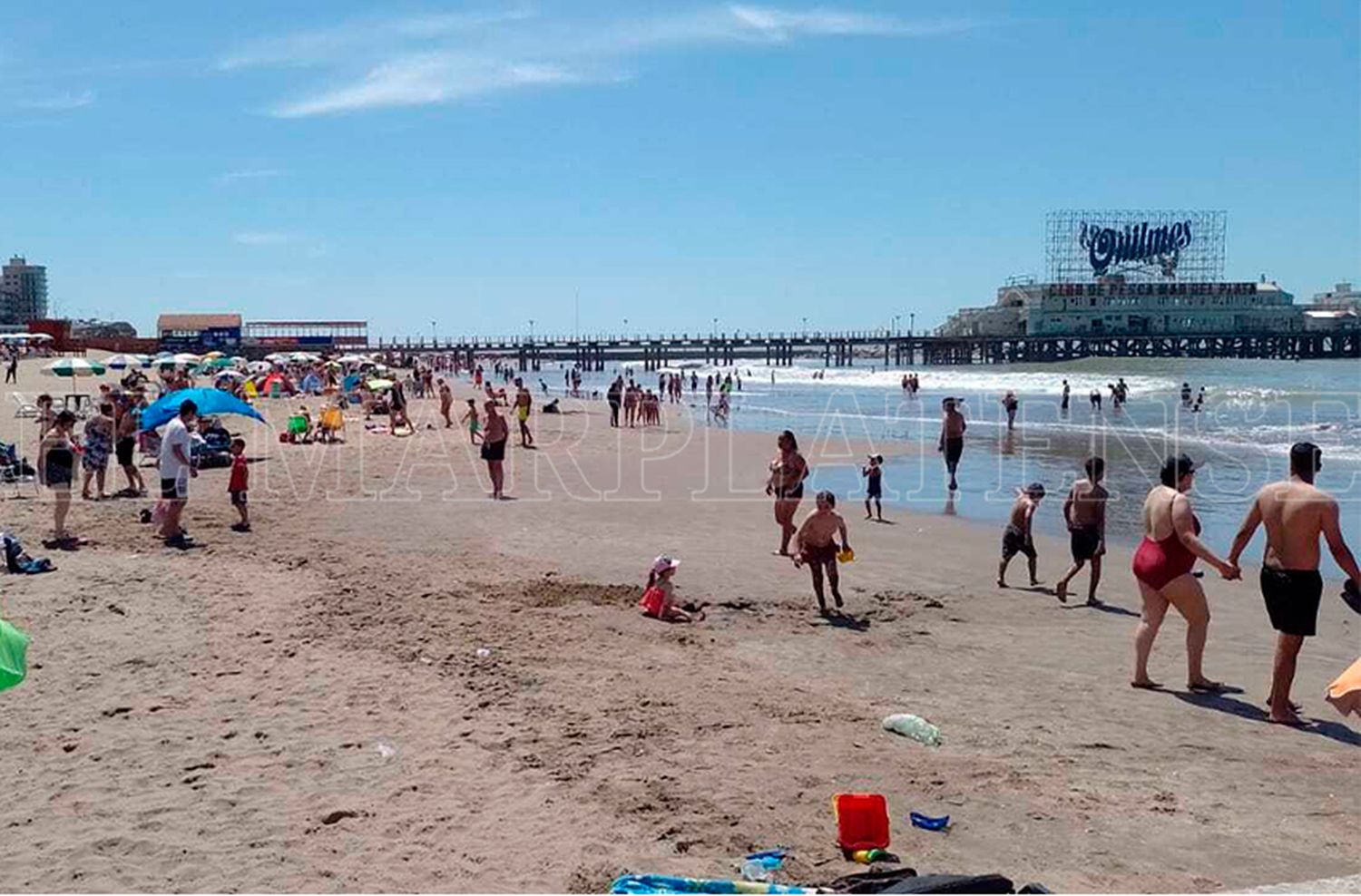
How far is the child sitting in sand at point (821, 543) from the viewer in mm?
9227

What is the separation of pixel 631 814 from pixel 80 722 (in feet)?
10.9

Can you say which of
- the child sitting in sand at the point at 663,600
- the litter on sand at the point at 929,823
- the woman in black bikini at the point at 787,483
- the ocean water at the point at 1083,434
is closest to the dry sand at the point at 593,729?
the litter on sand at the point at 929,823

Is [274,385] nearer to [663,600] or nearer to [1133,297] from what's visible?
[663,600]

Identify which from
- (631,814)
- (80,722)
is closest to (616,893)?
(631,814)

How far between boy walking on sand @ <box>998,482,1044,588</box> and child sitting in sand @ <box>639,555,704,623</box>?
11.2ft

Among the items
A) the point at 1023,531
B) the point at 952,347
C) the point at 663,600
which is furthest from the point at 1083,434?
the point at 952,347

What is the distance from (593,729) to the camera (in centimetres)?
638

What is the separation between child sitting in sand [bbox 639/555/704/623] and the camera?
909cm

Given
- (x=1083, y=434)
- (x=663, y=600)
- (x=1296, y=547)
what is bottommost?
(x=663, y=600)

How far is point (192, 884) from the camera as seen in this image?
4.49m

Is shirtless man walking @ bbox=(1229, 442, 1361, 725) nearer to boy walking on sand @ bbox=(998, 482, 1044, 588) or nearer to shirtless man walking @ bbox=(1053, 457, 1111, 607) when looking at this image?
shirtless man walking @ bbox=(1053, 457, 1111, 607)

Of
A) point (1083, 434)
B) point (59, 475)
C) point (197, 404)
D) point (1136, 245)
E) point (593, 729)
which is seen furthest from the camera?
point (1136, 245)

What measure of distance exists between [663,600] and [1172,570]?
382 centimetres

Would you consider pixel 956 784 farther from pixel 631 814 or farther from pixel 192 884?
pixel 192 884
